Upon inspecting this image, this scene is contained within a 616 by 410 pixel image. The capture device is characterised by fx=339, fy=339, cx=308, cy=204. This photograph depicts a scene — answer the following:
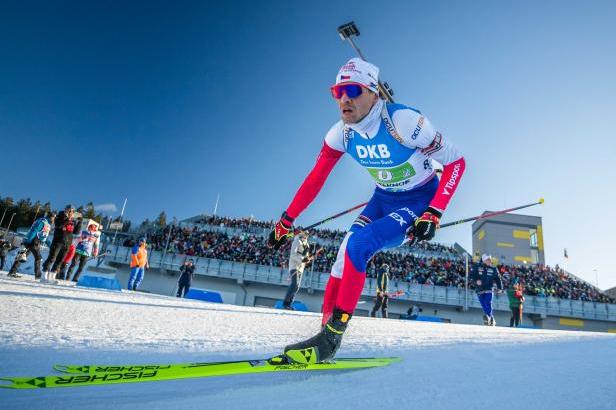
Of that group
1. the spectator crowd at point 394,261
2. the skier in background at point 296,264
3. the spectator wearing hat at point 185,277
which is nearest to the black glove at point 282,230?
the skier in background at point 296,264

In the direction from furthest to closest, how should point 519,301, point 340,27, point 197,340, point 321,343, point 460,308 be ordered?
point 460,308 < point 340,27 < point 519,301 < point 197,340 < point 321,343

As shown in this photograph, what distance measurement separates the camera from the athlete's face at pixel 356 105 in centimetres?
261

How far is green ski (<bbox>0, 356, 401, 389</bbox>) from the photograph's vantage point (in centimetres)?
122

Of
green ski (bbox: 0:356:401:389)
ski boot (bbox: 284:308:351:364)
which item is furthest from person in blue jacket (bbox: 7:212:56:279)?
ski boot (bbox: 284:308:351:364)

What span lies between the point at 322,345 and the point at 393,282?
24541 millimetres

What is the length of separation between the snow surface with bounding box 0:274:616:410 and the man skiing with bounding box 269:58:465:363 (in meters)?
0.53

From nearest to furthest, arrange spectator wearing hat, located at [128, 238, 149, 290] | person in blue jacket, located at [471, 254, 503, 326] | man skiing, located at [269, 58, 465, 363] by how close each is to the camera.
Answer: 1. man skiing, located at [269, 58, 465, 363]
2. spectator wearing hat, located at [128, 238, 149, 290]
3. person in blue jacket, located at [471, 254, 503, 326]

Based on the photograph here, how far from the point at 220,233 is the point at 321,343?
32.0 m

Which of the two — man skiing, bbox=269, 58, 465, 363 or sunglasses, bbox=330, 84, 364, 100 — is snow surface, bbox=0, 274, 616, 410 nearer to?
man skiing, bbox=269, 58, 465, 363

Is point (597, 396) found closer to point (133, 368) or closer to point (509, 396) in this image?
point (509, 396)

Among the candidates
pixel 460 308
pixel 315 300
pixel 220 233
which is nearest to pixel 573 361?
pixel 315 300

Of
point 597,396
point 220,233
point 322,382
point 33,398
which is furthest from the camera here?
point 220,233

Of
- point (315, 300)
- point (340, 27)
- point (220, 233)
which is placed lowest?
point (315, 300)

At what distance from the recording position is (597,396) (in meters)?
1.33
